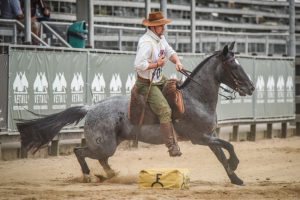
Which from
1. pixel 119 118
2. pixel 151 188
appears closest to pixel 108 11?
pixel 119 118

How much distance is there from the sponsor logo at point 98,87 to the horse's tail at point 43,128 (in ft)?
11.7

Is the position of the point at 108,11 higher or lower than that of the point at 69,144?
higher

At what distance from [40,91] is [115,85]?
2312 millimetres

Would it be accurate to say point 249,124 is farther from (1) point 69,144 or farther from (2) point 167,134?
(2) point 167,134

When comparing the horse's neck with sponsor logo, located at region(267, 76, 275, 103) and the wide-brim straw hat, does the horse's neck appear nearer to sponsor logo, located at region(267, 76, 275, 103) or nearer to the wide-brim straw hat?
the wide-brim straw hat

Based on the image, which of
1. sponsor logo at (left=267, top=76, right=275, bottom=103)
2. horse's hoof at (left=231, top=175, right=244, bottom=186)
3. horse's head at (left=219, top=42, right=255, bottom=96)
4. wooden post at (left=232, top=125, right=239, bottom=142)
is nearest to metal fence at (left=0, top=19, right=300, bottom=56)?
sponsor logo at (left=267, top=76, right=275, bottom=103)

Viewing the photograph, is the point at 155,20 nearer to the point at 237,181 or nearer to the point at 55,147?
the point at 237,181

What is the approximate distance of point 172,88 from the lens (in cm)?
1273

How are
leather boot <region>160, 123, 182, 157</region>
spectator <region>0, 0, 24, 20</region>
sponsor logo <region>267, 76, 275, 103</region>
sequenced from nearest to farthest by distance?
1. leather boot <region>160, 123, 182, 157</region>
2. spectator <region>0, 0, 24, 20</region>
3. sponsor logo <region>267, 76, 275, 103</region>

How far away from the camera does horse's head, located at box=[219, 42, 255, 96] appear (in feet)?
43.3

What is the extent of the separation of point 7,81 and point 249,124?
819 cm

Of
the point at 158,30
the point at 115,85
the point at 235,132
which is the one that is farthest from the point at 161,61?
the point at 235,132

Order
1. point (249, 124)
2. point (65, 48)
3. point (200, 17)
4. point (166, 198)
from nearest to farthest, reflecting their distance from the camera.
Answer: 1. point (166, 198)
2. point (65, 48)
3. point (249, 124)
4. point (200, 17)

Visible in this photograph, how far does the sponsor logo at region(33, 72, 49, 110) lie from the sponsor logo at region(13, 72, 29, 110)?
0.21 metres
